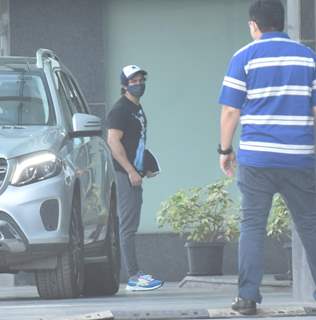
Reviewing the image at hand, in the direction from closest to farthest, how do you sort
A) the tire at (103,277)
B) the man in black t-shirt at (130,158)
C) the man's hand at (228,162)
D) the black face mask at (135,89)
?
1. the man's hand at (228,162)
2. the tire at (103,277)
3. the man in black t-shirt at (130,158)
4. the black face mask at (135,89)

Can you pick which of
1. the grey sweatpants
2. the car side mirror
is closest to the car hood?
the car side mirror

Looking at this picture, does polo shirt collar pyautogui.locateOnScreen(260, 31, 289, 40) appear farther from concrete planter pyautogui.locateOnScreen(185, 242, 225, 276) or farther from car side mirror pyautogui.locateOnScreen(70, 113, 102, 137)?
concrete planter pyautogui.locateOnScreen(185, 242, 225, 276)

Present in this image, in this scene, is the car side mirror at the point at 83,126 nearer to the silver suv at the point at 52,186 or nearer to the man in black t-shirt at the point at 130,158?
the silver suv at the point at 52,186

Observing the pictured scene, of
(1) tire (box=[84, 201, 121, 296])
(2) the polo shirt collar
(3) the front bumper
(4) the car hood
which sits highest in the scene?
(2) the polo shirt collar

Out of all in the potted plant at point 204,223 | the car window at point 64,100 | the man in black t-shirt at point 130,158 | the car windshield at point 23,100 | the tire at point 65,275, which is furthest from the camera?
the potted plant at point 204,223

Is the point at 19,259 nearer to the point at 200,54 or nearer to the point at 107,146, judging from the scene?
the point at 107,146

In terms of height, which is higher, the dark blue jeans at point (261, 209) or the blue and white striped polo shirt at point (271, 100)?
the blue and white striped polo shirt at point (271, 100)

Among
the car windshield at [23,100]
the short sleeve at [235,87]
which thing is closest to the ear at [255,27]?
the short sleeve at [235,87]

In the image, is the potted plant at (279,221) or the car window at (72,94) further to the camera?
the potted plant at (279,221)

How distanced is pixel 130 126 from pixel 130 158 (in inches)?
10.9

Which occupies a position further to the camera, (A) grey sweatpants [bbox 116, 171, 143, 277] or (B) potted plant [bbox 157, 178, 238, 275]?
(B) potted plant [bbox 157, 178, 238, 275]

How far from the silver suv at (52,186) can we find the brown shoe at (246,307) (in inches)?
90.4

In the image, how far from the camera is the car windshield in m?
10.2

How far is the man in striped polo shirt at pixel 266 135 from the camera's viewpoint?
294 inches
